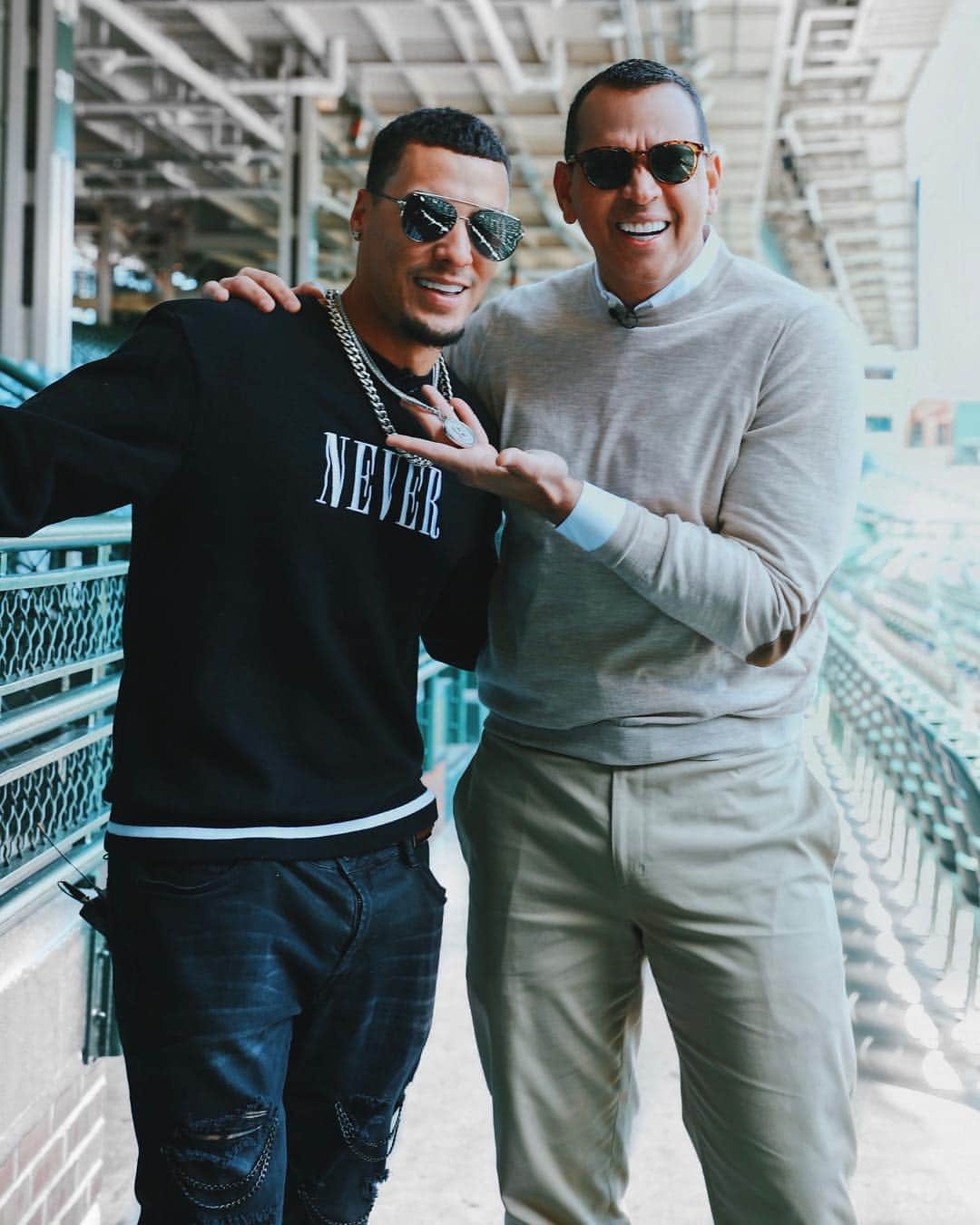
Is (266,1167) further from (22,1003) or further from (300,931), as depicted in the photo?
(22,1003)

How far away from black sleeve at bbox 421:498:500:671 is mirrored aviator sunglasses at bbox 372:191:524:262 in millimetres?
320

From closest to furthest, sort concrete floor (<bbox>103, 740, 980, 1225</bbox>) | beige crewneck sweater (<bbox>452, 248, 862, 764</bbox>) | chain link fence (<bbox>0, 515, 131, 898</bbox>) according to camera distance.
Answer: beige crewneck sweater (<bbox>452, 248, 862, 764</bbox>), chain link fence (<bbox>0, 515, 131, 898</bbox>), concrete floor (<bbox>103, 740, 980, 1225</bbox>)

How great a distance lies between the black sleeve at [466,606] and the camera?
5.43ft

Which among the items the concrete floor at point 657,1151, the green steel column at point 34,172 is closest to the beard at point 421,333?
the concrete floor at point 657,1151

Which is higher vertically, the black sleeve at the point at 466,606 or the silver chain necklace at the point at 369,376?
the silver chain necklace at the point at 369,376

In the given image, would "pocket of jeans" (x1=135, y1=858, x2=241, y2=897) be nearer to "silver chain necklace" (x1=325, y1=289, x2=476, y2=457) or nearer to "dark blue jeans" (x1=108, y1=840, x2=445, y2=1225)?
"dark blue jeans" (x1=108, y1=840, x2=445, y2=1225)

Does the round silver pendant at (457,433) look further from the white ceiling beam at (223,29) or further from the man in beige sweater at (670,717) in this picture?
the white ceiling beam at (223,29)

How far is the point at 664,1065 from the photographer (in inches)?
120

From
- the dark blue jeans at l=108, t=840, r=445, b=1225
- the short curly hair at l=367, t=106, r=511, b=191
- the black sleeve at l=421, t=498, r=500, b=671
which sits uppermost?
the short curly hair at l=367, t=106, r=511, b=191

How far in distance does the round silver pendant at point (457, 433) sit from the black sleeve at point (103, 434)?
267 mm

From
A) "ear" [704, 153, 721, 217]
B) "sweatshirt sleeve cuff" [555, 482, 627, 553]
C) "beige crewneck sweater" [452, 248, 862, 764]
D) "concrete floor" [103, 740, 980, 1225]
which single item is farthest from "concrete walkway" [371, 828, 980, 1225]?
"ear" [704, 153, 721, 217]

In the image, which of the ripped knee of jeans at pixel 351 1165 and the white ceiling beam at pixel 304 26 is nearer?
the ripped knee of jeans at pixel 351 1165

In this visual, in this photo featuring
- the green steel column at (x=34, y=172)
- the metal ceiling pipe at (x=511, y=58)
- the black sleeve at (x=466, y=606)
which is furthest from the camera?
the metal ceiling pipe at (x=511, y=58)

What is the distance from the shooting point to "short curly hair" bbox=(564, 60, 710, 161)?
59.4 inches
